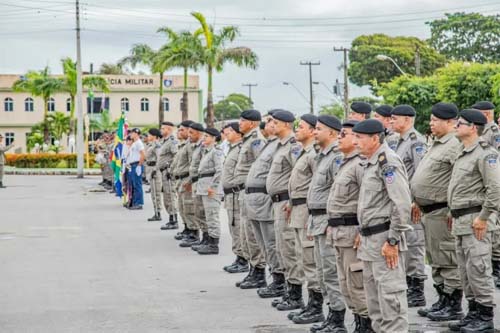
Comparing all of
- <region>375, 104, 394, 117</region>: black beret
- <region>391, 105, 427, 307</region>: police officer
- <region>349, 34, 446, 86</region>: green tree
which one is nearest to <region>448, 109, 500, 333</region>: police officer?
<region>391, 105, 427, 307</region>: police officer

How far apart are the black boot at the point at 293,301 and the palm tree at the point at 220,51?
37.0 metres

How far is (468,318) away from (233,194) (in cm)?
416

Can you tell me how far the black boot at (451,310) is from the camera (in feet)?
27.2

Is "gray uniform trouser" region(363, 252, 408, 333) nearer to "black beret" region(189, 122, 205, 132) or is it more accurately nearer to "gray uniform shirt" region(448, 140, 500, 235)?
"gray uniform shirt" region(448, 140, 500, 235)

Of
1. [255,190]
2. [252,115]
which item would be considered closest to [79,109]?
[252,115]

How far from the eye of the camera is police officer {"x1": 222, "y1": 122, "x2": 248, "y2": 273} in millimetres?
11289

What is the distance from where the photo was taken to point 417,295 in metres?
9.10

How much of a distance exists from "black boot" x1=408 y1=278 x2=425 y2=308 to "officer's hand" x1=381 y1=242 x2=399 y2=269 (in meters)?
2.55

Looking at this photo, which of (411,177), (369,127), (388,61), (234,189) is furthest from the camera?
(388,61)

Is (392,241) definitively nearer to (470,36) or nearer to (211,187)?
(211,187)

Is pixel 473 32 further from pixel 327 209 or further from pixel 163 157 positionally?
pixel 327 209

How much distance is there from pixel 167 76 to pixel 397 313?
247 ft

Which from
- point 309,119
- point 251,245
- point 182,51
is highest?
point 182,51

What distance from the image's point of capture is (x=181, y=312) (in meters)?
8.99
